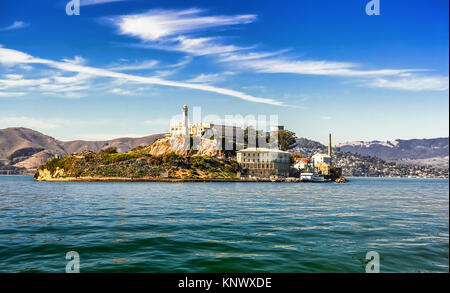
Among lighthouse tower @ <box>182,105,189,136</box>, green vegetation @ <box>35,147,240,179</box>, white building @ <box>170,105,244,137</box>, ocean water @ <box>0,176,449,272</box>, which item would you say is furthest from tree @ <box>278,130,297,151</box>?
ocean water @ <box>0,176,449,272</box>

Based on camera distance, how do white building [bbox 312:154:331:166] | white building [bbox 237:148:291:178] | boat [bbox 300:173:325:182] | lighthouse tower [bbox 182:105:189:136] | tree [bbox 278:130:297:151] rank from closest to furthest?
boat [bbox 300:173:325:182]
white building [bbox 237:148:291:178]
lighthouse tower [bbox 182:105:189:136]
white building [bbox 312:154:331:166]
tree [bbox 278:130:297:151]

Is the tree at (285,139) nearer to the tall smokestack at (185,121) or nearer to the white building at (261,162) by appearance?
the white building at (261,162)

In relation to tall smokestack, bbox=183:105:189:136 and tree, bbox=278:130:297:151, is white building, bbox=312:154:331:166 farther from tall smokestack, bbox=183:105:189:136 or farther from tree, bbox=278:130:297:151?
tall smokestack, bbox=183:105:189:136

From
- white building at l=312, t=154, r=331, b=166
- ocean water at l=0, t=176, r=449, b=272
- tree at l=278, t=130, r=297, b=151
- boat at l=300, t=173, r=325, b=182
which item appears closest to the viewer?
ocean water at l=0, t=176, r=449, b=272

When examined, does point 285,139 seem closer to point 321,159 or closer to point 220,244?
point 321,159

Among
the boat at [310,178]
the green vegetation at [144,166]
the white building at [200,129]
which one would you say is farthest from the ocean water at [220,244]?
the white building at [200,129]

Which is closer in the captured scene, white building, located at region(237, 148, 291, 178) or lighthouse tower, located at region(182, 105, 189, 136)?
white building, located at region(237, 148, 291, 178)

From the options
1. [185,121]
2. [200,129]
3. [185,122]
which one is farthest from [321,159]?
[185,121]

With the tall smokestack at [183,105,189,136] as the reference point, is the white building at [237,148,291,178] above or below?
below
